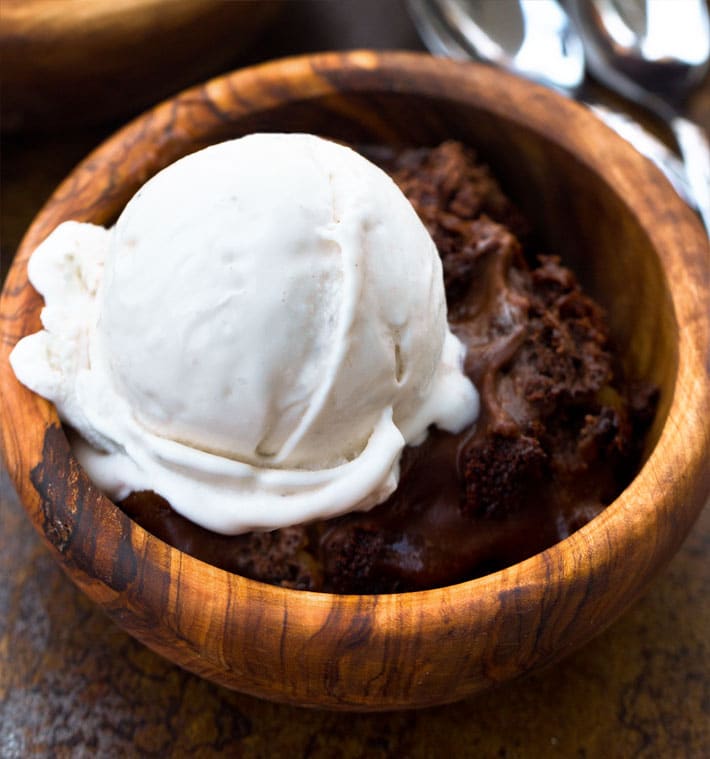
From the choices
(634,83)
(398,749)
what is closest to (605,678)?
(398,749)

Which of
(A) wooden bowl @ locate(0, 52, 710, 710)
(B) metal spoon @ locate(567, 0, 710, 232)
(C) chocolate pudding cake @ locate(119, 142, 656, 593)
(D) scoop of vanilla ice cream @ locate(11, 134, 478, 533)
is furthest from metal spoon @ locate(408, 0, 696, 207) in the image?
(D) scoop of vanilla ice cream @ locate(11, 134, 478, 533)

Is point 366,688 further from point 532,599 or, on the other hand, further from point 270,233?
point 270,233

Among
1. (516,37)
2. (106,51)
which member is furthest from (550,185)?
(106,51)

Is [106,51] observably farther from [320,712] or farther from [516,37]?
[320,712]

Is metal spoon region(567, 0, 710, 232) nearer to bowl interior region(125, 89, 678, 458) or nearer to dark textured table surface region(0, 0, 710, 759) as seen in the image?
bowl interior region(125, 89, 678, 458)

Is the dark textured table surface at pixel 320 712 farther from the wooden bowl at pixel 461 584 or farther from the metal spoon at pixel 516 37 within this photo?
the metal spoon at pixel 516 37

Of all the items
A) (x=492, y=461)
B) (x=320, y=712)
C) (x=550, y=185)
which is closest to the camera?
(x=492, y=461)

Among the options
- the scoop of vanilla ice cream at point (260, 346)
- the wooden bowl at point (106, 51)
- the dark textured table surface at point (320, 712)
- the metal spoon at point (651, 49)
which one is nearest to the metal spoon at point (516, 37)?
the metal spoon at point (651, 49)

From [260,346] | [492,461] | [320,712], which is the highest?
[260,346]
